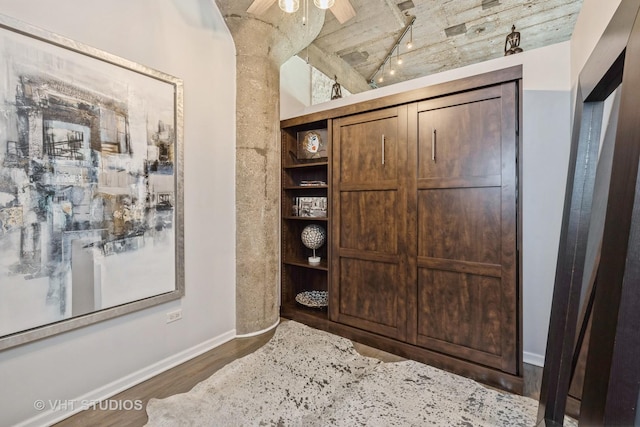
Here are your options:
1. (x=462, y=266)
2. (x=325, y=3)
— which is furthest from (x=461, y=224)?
(x=325, y=3)

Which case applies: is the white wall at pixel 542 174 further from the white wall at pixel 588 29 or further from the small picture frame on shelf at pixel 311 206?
the small picture frame on shelf at pixel 311 206

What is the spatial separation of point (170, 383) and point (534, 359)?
2.79 meters

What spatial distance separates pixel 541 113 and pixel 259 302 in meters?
2.95

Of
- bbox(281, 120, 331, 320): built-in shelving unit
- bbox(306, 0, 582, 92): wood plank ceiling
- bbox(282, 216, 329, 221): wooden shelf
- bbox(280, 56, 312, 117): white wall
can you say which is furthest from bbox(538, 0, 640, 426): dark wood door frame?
bbox(280, 56, 312, 117): white wall

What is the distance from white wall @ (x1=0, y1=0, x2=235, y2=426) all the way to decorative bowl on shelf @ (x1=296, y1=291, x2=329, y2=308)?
761 mm

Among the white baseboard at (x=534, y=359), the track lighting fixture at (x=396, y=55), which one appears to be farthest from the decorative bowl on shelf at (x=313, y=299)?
the track lighting fixture at (x=396, y=55)

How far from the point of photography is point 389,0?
289 centimetres

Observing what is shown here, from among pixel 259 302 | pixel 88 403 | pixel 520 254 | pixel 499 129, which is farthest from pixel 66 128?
pixel 520 254

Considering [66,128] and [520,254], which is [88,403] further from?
[520,254]

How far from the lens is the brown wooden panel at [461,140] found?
1.95 meters

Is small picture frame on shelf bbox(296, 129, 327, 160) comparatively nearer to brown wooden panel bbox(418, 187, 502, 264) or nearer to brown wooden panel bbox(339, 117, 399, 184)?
brown wooden panel bbox(339, 117, 399, 184)

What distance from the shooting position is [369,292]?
2488mm

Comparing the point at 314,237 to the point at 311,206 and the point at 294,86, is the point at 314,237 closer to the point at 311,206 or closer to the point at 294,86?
the point at 311,206

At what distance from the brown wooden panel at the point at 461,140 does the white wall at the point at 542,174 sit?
19.9 inches
